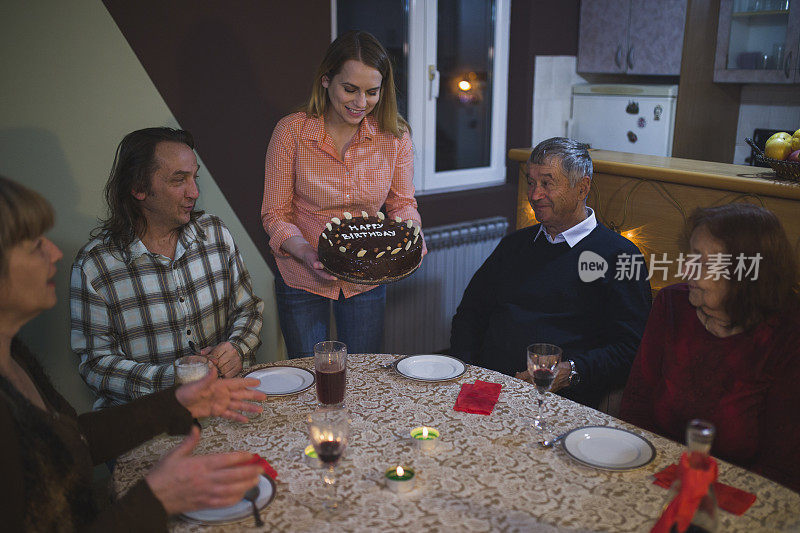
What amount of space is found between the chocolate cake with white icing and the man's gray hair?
1.67 ft

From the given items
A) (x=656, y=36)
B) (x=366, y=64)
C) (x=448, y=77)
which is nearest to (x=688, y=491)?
(x=366, y=64)

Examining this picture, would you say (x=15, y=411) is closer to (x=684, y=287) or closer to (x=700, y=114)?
(x=684, y=287)

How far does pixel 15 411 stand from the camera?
4.05 feet

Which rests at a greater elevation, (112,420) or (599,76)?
(599,76)

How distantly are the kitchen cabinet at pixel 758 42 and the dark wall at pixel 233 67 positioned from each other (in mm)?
2409

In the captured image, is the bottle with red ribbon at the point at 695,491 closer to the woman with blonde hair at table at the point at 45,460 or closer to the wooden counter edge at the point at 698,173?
the woman with blonde hair at table at the point at 45,460

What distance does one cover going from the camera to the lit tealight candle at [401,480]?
1.35 meters

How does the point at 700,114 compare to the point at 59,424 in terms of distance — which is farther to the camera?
the point at 700,114

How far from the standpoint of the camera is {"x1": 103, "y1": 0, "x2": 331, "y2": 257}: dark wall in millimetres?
2932

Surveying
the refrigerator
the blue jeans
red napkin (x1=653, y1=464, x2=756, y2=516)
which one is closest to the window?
the refrigerator

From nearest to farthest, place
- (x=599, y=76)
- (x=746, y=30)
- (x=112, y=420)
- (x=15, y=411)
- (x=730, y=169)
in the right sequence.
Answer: (x=15, y=411), (x=112, y=420), (x=730, y=169), (x=746, y=30), (x=599, y=76)

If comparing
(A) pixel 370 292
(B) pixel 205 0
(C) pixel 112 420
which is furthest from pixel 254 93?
(C) pixel 112 420

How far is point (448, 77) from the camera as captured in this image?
13.6 feet

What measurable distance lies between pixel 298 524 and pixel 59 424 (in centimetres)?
51
